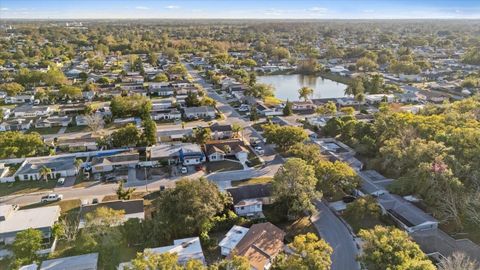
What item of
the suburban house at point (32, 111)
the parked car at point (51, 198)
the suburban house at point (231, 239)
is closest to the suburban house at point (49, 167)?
the parked car at point (51, 198)

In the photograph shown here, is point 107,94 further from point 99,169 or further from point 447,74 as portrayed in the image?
point 447,74

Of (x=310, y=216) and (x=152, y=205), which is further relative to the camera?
(x=152, y=205)

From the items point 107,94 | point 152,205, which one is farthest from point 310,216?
point 107,94

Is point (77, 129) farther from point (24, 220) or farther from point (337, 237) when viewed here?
point (337, 237)

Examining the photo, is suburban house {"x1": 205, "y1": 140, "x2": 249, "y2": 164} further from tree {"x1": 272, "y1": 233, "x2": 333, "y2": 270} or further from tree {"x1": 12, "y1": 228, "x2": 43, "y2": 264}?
tree {"x1": 12, "y1": 228, "x2": 43, "y2": 264}

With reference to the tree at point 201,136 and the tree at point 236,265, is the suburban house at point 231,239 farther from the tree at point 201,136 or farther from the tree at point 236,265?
the tree at point 201,136

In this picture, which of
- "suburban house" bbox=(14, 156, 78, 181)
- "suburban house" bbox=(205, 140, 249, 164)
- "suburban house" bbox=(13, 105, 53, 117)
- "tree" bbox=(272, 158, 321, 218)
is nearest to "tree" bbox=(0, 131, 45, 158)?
"suburban house" bbox=(14, 156, 78, 181)

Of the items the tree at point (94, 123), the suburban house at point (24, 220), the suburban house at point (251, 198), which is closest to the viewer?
the suburban house at point (24, 220)
